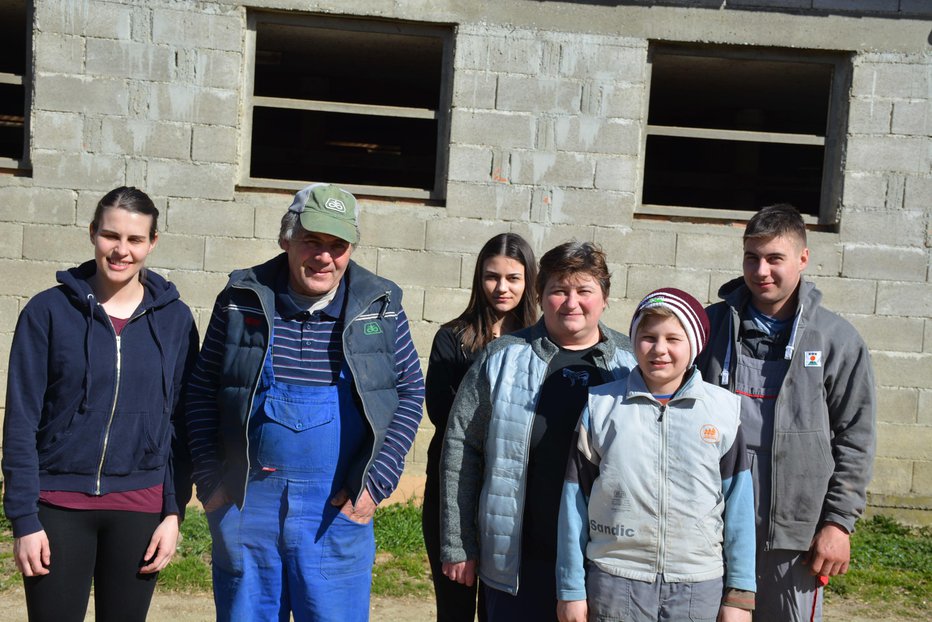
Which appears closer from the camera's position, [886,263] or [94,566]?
[94,566]

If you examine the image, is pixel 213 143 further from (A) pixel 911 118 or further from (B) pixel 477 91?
(A) pixel 911 118

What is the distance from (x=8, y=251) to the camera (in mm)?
5590

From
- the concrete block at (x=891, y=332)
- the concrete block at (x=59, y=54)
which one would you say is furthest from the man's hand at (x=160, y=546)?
the concrete block at (x=891, y=332)

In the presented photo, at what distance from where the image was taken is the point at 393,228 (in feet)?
18.7

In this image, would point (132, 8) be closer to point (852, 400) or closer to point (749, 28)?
point (749, 28)

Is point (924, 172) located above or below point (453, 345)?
above

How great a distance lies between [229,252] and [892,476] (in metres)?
4.58

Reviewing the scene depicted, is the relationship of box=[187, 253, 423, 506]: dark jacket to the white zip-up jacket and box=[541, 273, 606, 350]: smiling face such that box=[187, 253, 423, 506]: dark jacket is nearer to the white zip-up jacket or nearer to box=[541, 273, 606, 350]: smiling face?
box=[541, 273, 606, 350]: smiling face

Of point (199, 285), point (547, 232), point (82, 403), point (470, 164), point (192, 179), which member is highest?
point (470, 164)

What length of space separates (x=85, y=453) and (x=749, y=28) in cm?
483

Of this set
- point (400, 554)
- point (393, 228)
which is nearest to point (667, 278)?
point (393, 228)

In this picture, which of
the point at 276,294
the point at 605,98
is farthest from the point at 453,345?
the point at 605,98

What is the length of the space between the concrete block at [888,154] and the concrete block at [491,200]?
212 centimetres

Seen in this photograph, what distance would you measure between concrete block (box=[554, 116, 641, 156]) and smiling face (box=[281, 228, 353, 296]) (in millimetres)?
3195
